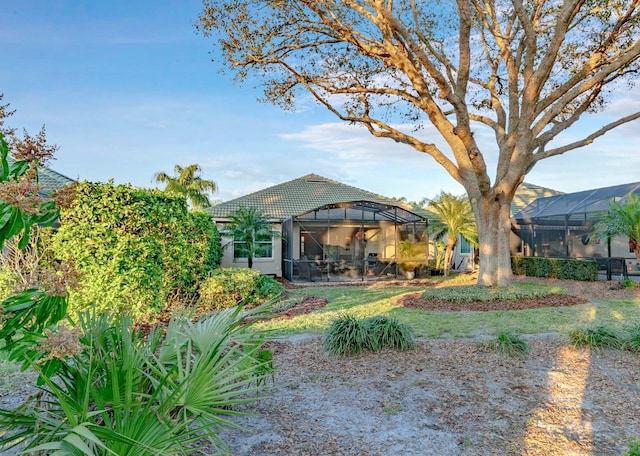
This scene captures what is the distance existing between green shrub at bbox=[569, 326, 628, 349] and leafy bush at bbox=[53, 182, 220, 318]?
7163 millimetres

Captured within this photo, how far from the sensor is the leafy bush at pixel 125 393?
1.92 metres

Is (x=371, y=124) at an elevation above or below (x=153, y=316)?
above

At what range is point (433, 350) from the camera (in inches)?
243

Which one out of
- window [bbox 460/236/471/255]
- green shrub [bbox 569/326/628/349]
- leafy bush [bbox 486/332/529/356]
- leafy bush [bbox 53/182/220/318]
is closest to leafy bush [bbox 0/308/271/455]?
leafy bush [bbox 486/332/529/356]

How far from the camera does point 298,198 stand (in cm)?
2317

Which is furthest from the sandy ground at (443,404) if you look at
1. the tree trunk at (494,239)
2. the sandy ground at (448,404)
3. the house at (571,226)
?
the house at (571,226)

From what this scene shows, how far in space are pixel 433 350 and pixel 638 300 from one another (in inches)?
355

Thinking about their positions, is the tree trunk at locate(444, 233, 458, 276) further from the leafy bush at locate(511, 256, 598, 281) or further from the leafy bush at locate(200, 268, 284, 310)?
the leafy bush at locate(200, 268, 284, 310)

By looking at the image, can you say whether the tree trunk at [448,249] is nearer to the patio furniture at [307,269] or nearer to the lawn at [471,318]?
the patio furniture at [307,269]

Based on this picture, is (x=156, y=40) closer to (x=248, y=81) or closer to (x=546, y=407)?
(x=248, y=81)

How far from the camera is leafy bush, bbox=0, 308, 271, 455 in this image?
75.7 inches

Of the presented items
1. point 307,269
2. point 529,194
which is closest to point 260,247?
point 307,269

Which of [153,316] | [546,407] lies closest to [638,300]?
[546,407]

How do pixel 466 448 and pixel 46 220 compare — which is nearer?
pixel 46 220
